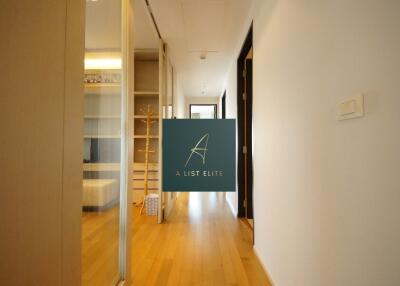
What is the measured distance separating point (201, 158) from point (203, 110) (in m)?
6.11

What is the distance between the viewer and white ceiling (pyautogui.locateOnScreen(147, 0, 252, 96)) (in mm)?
2803

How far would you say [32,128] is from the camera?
0.79 meters

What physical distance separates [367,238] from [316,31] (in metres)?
1.02

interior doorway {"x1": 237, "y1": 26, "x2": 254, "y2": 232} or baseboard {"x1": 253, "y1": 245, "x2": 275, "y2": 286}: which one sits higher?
interior doorway {"x1": 237, "y1": 26, "x2": 254, "y2": 232}

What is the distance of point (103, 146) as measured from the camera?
1559 millimetres

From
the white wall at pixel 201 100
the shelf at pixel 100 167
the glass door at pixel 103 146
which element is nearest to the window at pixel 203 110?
the white wall at pixel 201 100

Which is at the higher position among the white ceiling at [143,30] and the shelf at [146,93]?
the white ceiling at [143,30]

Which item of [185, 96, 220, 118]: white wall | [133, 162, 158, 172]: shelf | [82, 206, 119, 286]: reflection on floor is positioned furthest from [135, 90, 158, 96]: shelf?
[185, 96, 220, 118]: white wall

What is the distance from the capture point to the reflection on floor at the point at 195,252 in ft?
7.06

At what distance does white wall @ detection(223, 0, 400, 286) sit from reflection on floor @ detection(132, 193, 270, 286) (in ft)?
1.55

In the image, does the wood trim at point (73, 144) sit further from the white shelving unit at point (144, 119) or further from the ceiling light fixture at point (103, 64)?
the white shelving unit at point (144, 119)

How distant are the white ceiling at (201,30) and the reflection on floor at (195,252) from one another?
2822mm

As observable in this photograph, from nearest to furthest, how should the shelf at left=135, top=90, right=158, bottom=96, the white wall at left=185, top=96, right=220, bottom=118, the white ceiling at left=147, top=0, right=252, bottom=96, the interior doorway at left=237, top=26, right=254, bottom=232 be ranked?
the white ceiling at left=147, top=0, right=252, bottom=96, the interior doorway at left=237, top=26, right=254, bottom=232, the shelf at left=135, top=90, right=158, bottom=96, the white wall at left=185, top=96, right=220, bottom=118

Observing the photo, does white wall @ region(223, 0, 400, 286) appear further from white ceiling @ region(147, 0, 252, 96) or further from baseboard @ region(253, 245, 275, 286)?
white ceiling @ region(147, 0, 252, 96)
